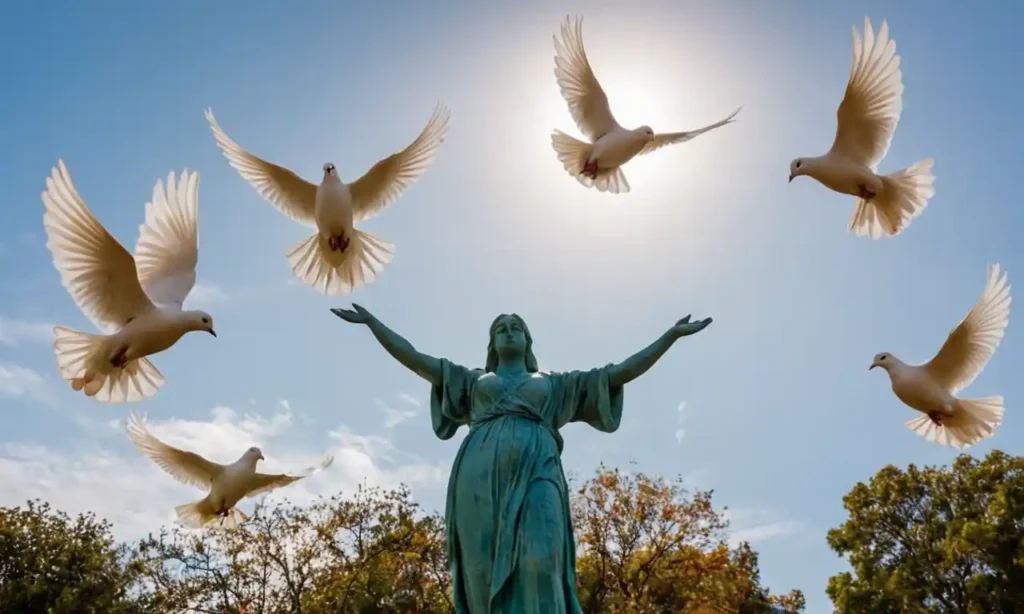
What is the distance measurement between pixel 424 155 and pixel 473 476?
680 cm

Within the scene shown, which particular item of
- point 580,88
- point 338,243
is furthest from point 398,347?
point 580,88

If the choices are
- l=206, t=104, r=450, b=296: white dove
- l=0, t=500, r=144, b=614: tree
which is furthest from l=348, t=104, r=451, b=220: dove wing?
l=0, t=500, r=144, b=614: tree

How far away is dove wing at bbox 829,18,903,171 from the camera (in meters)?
10.7

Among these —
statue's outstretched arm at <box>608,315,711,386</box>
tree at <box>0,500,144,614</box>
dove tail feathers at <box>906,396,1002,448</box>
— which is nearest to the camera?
statue's outstretched arm at <box>608,315,711,386</box>

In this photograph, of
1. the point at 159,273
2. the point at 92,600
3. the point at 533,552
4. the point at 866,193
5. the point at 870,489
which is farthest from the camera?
the point at 870,489

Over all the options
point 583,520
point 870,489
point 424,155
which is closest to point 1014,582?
point 870,489

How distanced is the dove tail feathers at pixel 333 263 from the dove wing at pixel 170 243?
1.61 meters

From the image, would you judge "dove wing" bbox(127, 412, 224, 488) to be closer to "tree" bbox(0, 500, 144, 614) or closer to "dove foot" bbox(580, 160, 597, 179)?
"dove foot" bbox(580, 160, 597, 179)

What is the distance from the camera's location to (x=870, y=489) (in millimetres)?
30625

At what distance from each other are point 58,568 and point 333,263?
62.9 ft

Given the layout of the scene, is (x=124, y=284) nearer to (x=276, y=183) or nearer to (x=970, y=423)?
(x=276, y=183)

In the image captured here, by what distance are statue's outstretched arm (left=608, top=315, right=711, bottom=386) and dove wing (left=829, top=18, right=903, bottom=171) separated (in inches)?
203

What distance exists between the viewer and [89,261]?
9.41 metres

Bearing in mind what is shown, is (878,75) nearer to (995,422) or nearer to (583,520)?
(995,422)
